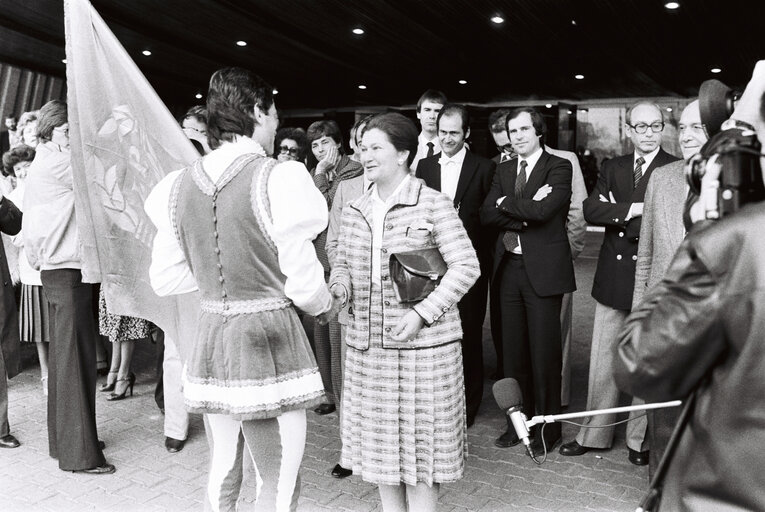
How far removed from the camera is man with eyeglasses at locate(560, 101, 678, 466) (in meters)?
4.20

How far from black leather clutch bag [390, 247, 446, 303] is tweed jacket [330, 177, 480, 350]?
0.04 m

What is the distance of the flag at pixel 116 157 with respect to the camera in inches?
126

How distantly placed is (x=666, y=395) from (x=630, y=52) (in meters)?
13.0

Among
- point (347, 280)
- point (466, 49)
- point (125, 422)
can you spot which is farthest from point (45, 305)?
point (466, 49)

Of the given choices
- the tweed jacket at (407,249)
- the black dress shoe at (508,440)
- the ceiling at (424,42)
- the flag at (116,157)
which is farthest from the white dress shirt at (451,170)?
the ceiling at (424,42)

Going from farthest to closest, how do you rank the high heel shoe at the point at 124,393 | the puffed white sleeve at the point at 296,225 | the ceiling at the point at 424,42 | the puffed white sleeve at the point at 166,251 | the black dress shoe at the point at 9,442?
the ceiling at the point at 424,42
the high heel shoe at the point at 124,393
the black dress shoe at the point at 9,442
the puffed white sleeve at the point at 166,251
the puffed white sleeve at the point at 296,225

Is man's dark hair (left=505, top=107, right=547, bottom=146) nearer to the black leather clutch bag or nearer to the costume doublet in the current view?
the black leather clutch bag

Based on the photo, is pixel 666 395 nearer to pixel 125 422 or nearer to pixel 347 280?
pixel 347 280

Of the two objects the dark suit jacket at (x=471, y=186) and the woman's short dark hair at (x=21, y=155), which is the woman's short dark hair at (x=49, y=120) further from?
the dark suit jacket at (x=471, y=186)

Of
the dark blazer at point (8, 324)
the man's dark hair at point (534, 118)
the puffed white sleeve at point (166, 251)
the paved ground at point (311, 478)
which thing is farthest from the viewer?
the dark blazer at point (8, 324)

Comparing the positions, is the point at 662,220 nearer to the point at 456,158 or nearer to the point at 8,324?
the point at 456,158

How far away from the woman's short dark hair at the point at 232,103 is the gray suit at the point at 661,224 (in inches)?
81.2

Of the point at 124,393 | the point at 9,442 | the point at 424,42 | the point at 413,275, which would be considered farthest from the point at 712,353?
the point at 424,42

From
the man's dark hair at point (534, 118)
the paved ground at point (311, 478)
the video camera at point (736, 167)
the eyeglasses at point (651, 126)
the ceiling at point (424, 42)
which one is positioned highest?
the ceiling at point (424, 42)
